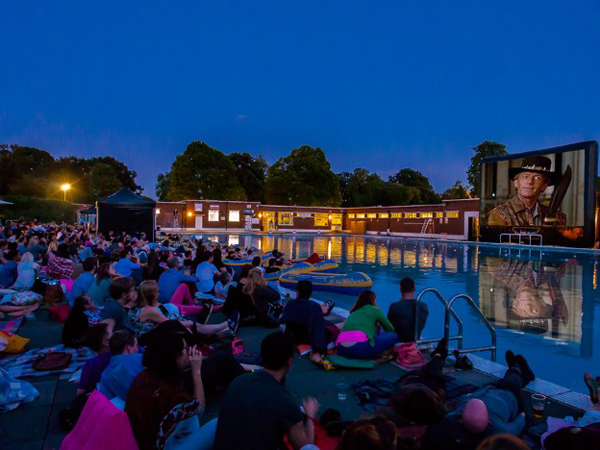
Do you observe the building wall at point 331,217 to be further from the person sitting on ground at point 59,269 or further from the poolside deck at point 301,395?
the poolside deck at point 301,395

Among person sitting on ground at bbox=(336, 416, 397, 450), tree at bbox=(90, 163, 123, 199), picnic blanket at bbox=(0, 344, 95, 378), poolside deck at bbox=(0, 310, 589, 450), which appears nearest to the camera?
person sitting on ground at bbox=(336, 416, 397, 450)

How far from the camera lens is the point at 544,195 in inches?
1235

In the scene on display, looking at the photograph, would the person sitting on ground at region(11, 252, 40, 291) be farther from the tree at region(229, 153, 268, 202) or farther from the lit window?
the tree at region(229, 153, 268, 202)

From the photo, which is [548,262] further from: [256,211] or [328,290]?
[256,211]

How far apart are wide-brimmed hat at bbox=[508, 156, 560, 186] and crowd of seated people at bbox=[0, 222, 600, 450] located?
100 feet

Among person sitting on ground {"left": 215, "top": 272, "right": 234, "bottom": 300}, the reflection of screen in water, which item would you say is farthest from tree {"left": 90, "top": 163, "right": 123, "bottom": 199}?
person sitting on ground {"left": 215, "top": 272, "right": 234, "bottom": 300}

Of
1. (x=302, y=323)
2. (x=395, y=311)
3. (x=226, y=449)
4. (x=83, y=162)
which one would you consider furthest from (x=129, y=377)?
(x=83, y=162)

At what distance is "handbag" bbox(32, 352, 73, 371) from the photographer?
188 inches

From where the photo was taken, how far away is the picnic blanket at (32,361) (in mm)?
4651

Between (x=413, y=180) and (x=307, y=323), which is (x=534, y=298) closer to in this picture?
(x=307, y=323)

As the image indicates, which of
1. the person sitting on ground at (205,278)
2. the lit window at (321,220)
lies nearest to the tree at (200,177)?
the lit window at (321,220)

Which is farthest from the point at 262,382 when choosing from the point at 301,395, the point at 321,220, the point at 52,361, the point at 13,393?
the point at 321,220

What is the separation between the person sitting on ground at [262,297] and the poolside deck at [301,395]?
3.08 feet

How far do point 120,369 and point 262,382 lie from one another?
1.41m
